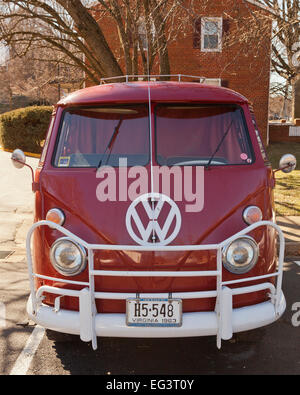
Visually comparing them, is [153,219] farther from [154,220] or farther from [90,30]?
[90,30]

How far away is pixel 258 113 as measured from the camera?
2259 cm

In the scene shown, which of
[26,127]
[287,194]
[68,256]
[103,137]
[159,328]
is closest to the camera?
[159,328]

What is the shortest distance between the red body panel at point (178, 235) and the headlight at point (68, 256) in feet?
0.29

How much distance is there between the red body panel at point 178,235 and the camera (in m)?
3.12

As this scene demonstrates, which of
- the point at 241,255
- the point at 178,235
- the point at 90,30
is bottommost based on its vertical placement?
the point at 241,255

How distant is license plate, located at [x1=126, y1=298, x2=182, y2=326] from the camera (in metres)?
2.93

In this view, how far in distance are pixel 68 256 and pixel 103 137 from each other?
3.78 feet

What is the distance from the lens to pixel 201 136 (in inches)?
149

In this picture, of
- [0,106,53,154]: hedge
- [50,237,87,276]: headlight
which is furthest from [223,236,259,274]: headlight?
[0,106,53,154]: hedge

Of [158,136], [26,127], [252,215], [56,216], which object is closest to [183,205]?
[252,215]

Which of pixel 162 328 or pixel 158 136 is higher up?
pixel 158 136

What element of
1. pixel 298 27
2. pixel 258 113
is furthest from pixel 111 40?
pixel 298 27

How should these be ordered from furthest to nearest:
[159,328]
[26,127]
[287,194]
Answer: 1. [26,127]
2. [287,194]
3. [159,328]
